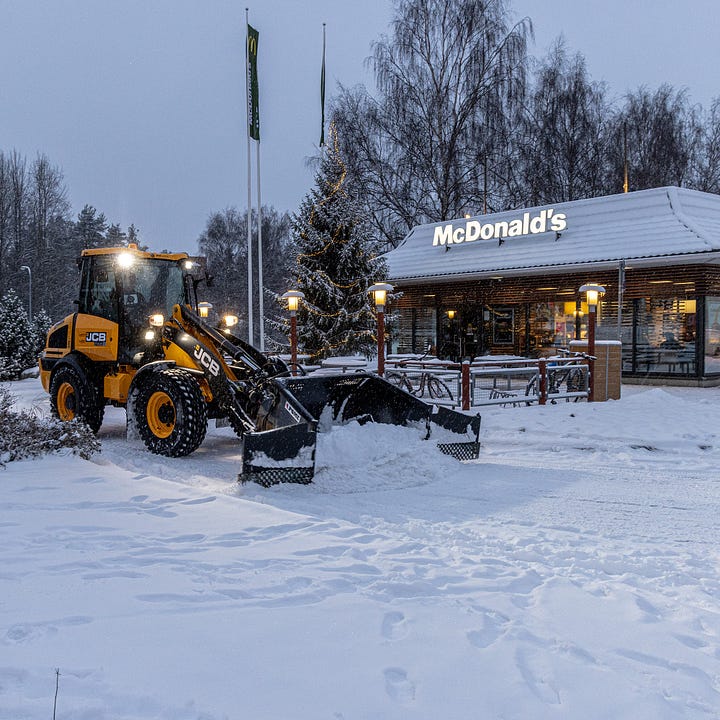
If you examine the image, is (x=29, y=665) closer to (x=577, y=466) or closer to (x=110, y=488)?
(x=110, y=488)

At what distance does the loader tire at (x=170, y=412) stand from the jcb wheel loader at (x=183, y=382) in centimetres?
1

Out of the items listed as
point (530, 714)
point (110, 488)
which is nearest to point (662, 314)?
point (110, 488)

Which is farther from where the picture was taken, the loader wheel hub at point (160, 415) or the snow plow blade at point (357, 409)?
the loader wheel hub at point (160, 415)

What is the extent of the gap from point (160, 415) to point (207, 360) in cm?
88

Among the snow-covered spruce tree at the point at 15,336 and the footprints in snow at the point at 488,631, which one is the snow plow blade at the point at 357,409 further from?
the snow-covered spruce tree at the point at 15,336

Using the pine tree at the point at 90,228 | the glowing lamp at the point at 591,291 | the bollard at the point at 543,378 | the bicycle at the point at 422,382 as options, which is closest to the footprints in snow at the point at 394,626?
the bollard at the point at 543,378

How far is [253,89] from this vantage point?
20047 mm

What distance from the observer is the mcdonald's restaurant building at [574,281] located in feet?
57.2

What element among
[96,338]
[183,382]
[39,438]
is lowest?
[39,438]

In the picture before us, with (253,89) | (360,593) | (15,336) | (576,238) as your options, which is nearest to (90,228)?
(15,336)

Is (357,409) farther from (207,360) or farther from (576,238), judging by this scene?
(576,238)

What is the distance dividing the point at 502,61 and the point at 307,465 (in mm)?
24430

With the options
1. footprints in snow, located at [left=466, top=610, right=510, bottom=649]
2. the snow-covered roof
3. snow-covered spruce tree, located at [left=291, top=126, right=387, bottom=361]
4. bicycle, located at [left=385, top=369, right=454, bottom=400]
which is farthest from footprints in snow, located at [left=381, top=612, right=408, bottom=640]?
snow-covered spruce tree, located at [left=291, top=126, right=387, bottom=361]

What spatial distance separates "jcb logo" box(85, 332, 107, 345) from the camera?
31.5ft
